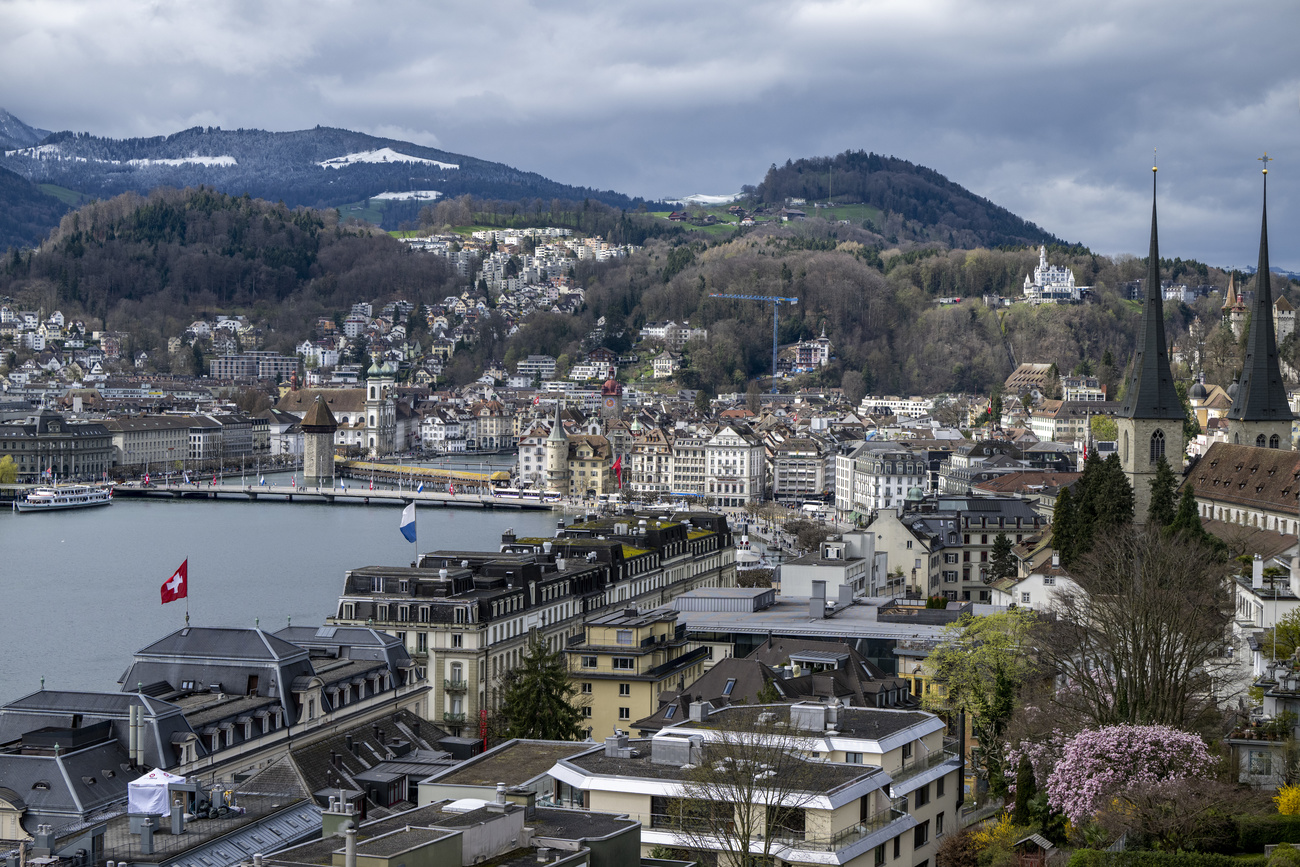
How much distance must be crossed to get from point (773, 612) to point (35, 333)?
410 ft

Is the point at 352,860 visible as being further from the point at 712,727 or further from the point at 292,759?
the point at 292,759

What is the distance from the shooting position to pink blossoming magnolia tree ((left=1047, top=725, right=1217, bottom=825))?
14.4 meters

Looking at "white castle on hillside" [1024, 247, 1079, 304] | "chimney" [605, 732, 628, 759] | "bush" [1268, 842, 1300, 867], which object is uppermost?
"white castle on hillside" [1024, 247, 1079, 304]

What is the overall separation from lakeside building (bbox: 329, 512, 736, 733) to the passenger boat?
46.5m

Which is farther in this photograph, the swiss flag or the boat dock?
the boat dock

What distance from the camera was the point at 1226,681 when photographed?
18078mm

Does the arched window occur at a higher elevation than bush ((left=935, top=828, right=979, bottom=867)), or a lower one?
higher

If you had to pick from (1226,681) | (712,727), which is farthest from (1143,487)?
(712,727)

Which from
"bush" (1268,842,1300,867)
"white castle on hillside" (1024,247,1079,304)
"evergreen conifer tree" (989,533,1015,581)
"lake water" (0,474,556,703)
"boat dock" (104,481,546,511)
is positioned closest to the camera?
"bush" (1268,842,1300,867)

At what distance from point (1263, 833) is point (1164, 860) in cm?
124

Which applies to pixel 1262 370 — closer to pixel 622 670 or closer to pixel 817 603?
pixel 817 603

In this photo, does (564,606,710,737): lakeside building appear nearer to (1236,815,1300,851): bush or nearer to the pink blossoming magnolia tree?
the pink blossoming magnolia tree

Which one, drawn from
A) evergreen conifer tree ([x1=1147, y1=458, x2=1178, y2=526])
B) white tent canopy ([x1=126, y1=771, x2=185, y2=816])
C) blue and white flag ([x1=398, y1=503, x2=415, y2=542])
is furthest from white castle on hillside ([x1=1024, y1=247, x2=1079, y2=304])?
white tent canopy ([x1=126, y1=771, x2=185, y2=816])

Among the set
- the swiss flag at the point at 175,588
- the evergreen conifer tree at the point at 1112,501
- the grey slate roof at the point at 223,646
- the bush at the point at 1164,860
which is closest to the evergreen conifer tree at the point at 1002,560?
the evergreen conifer tree at the point at 1112,501
